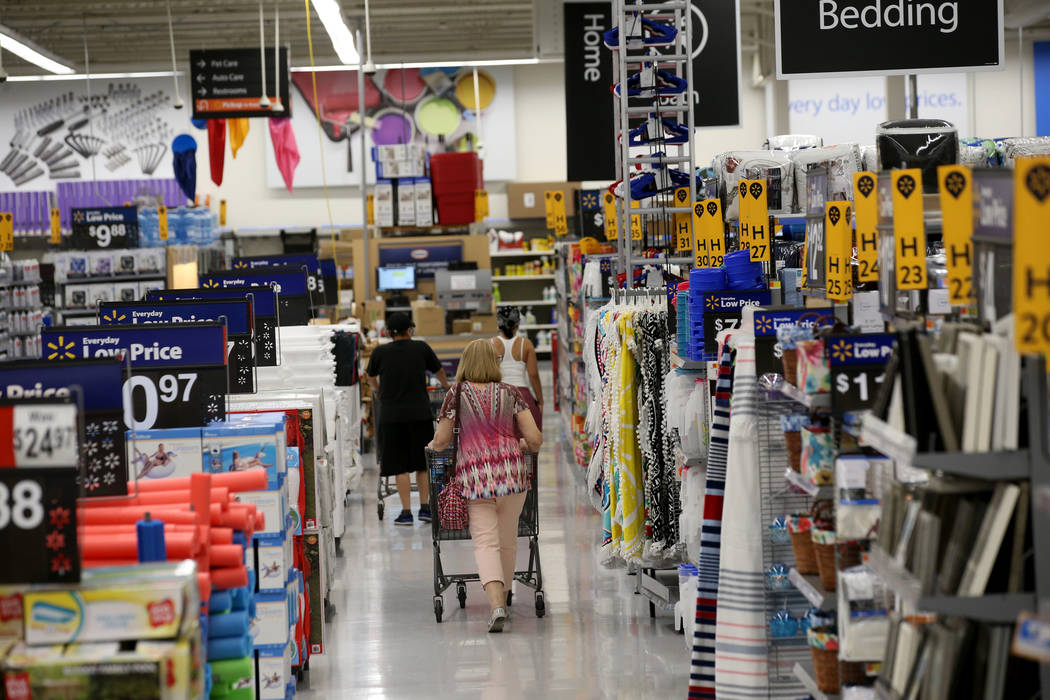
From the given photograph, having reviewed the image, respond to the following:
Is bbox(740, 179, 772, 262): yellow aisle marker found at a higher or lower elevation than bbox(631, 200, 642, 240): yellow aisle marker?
lower

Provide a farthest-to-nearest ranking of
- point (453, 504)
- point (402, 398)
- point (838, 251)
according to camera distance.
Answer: point (402, 398), point (453, 504), point (838, 251)

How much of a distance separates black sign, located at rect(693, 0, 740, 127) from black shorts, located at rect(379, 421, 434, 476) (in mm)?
2979

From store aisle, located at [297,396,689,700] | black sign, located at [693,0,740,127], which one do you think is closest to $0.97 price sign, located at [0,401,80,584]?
store aisle, located at [297,396,689,700]

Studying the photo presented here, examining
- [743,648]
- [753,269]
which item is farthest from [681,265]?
[743,648]

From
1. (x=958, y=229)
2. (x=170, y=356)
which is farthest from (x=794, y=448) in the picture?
(x=170, y=356)

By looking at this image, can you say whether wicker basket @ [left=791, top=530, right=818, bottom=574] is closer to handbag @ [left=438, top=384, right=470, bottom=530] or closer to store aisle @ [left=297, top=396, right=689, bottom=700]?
store aisle @ [left=297, top=396, right=689, bottom=700]

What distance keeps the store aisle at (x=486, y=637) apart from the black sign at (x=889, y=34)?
8.98ft

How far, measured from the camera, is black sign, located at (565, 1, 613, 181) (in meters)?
10.1

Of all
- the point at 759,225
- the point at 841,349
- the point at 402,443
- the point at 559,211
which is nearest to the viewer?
the point at 841,349

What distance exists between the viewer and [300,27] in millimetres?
18406

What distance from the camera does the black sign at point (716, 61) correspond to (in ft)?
29.7

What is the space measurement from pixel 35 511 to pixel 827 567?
2.08m

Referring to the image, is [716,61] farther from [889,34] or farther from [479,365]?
[889,34]

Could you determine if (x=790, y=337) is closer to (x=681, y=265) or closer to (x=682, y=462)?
(x=682, y=462)
